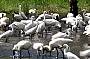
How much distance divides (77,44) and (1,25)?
435 cm

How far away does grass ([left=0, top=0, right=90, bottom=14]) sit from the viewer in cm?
2311

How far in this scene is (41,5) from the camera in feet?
78.4

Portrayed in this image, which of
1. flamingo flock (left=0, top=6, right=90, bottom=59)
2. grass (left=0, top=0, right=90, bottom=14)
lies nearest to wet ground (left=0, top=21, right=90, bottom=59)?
flamingo flock (left=0, top=6, right=90, bottom=59)

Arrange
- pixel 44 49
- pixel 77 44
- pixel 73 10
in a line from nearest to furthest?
pixel 44 49
pixel 77 44
pixel 73 10

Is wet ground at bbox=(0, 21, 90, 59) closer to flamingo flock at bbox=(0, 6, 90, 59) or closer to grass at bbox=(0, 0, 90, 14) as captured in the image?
flamingo flock at bbox=(0, 6, 90, 59)

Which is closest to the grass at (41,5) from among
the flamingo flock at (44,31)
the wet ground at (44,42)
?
the flamingo flock at (44,31)

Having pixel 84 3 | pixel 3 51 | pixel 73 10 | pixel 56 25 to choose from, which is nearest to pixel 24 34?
pixel 56 25

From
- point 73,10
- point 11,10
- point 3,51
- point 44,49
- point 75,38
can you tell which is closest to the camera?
point 44,49

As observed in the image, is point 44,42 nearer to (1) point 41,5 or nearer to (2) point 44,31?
(2) point 44,31

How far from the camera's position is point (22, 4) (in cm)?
2377

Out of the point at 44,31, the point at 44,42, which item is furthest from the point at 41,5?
the point at 44,42

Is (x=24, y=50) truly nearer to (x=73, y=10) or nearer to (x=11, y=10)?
(x=73, y=10)

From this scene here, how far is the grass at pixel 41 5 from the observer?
23109 mm

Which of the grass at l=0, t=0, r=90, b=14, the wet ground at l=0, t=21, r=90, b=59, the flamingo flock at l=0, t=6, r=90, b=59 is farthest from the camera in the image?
the grass at l=0, t=0, r=90, b=14
